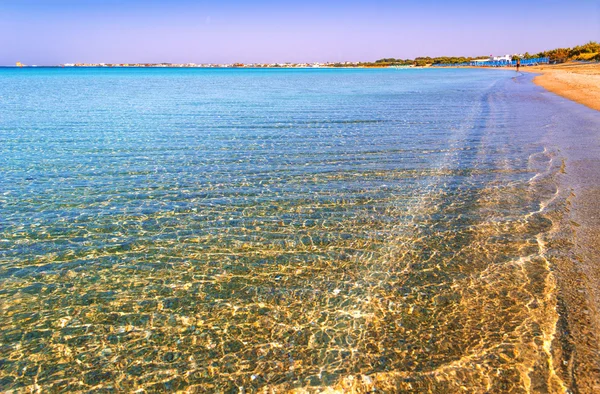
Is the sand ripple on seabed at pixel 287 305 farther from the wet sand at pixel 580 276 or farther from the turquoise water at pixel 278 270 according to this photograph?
the wet sand at pixel 580 276

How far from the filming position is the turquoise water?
205 inches

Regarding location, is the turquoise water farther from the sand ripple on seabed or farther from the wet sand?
the wet sand

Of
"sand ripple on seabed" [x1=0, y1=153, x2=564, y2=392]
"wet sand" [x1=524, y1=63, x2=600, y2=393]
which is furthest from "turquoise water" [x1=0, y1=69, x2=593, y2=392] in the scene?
"wet sand" [x1=524, y1=63, x2=600, y2=393]

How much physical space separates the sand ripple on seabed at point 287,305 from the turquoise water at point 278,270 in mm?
30

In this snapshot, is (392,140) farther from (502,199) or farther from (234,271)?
(234,271)

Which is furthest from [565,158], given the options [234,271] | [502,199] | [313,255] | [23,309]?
[23,309]

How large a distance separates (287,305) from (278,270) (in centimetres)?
113

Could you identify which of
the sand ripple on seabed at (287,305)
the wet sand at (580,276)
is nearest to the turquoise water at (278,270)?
the sand ripple on seabed at (287,305)

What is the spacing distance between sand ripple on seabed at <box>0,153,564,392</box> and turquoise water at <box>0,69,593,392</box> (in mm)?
30

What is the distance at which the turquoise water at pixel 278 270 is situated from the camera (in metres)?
5.20

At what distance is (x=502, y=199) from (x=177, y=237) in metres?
8.49

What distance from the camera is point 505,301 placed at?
6.44 meters

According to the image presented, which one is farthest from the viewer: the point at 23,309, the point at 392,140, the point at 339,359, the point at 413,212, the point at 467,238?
the point at 392,140

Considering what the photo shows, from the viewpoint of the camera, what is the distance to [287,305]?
646 cm
